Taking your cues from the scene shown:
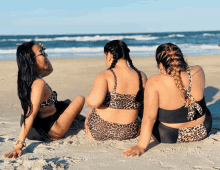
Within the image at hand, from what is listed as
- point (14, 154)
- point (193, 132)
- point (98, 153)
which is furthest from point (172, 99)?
point (14, 154)

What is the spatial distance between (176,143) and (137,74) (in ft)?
3.14

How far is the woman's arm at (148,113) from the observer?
8.66ft

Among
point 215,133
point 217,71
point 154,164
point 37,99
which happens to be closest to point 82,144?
point 37,99

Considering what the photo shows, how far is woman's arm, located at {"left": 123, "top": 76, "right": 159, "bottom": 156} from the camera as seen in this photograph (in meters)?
2.64

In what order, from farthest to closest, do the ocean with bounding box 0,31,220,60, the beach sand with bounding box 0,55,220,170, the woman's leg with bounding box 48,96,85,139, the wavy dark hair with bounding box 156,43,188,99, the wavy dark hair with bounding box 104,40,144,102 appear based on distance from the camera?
the ocean with bounding box 0,31,220,60
the woman's leg with bounding box 48,96,85,139
the wavy dark hair with bounding box 104,40,144,102
the wavy dark hair with bounding box 156,43,188,99
the beach sand with bounding box 0,55,220,170

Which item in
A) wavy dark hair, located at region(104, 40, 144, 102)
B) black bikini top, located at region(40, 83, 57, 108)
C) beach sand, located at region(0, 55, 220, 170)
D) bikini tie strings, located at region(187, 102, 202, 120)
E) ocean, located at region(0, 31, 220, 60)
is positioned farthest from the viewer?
ocean, located at region(0, 31, 220, 60)

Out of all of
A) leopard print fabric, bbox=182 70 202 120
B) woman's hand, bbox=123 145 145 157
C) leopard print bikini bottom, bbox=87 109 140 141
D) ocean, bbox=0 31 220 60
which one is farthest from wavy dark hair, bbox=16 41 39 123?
ocean, bbox=0 31 220 60

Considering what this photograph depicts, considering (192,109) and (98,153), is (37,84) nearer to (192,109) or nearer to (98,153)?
(98,153)

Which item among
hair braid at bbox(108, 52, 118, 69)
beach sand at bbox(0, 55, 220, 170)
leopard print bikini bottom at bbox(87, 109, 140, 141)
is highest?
hair braid at bbox(108, 52, 118, 69)

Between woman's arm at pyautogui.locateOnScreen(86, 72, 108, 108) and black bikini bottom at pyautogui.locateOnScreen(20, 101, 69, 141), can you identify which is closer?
woman's arm at pyautogui.locateOnScreen(86, 72, 108, 108)

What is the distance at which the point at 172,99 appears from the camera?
105 inches

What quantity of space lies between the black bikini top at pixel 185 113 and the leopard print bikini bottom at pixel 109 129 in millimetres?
440

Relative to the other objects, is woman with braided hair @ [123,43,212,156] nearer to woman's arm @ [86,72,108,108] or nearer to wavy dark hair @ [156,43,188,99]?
wavy dark hair @ [156,43,188,99]

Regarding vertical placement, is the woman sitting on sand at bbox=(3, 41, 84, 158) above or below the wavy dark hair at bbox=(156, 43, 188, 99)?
below
